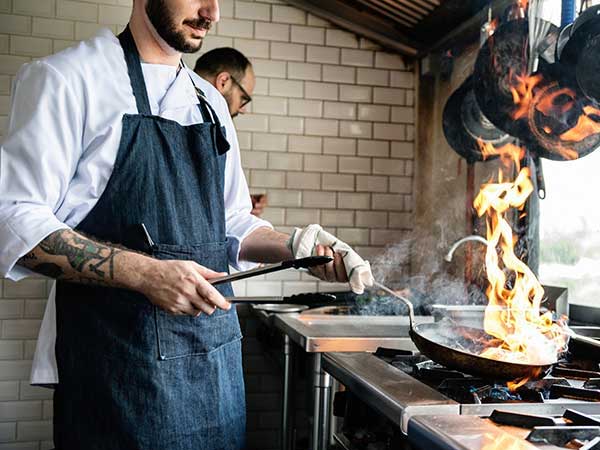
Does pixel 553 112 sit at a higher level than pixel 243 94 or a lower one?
lower

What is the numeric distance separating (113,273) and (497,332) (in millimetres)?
1152

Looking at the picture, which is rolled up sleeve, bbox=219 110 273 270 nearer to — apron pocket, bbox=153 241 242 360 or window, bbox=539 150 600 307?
apron pocket, bbox=153 241 242 360

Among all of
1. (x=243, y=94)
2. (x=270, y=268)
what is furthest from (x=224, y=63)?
(x=270, y=268)

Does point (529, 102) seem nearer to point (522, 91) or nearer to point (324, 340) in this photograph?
point (522, 91)

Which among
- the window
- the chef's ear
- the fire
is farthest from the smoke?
the chef's ear

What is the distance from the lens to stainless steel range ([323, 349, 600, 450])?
4.15 ft

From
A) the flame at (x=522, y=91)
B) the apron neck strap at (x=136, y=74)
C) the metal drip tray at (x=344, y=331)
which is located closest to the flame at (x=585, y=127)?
the flame at (x=522, y=91)

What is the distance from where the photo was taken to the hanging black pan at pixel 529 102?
2391 mm

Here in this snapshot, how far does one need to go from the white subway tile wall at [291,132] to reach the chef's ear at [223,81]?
18.7 inches

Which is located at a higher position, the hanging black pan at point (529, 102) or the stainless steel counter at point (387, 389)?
the hanging black pan at point (529, 102)

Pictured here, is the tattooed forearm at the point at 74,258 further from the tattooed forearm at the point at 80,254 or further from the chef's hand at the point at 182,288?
the chef's hand at the point at 182,288

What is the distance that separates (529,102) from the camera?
252cm

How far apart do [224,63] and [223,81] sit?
0.11 meters

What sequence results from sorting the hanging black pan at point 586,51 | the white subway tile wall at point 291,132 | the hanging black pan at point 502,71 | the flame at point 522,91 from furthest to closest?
the white subway tile wall at point 291,132 → the hanging black pan at point 502,71 → the flame at point 522,91 → the hanging black pan at point 586,51
